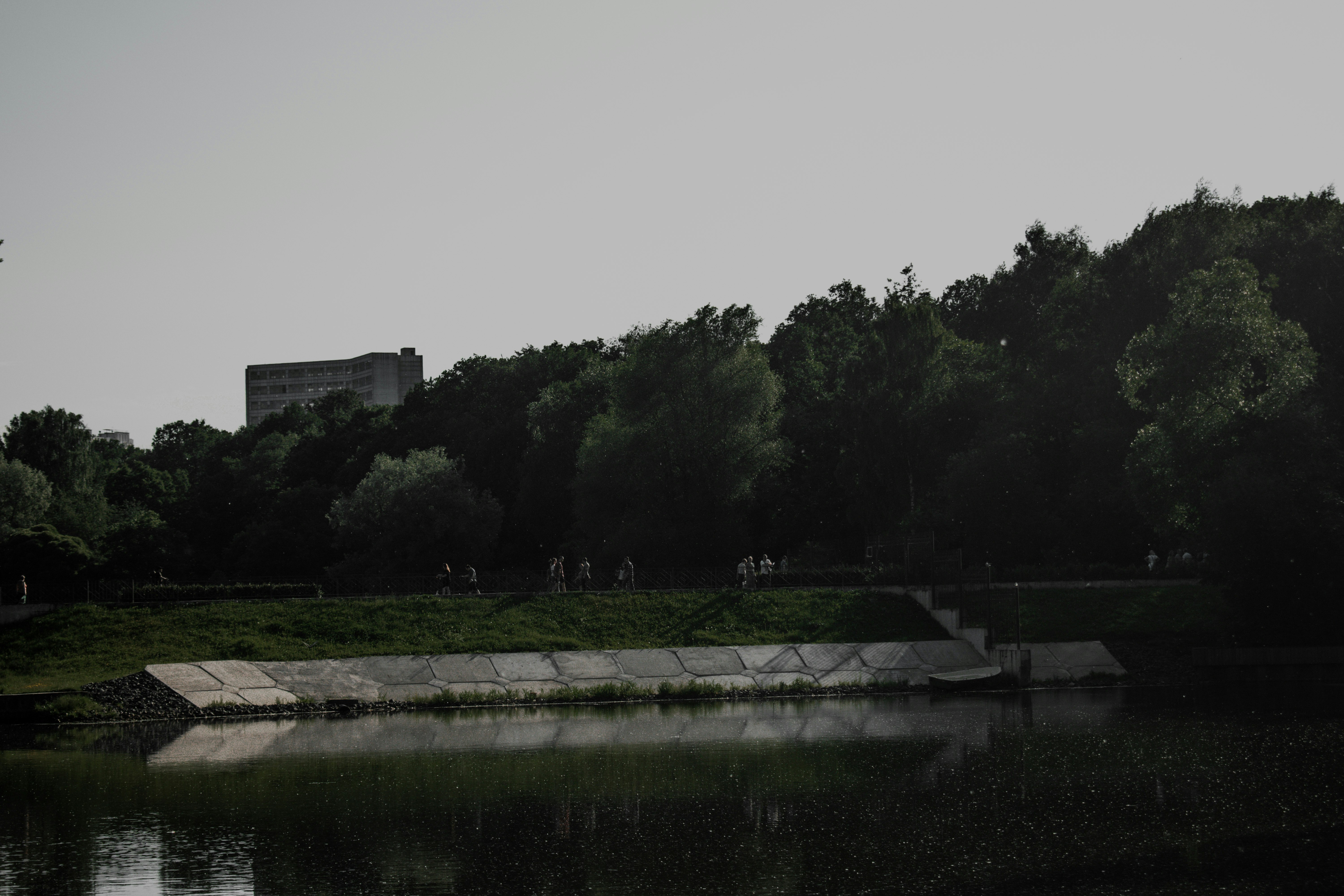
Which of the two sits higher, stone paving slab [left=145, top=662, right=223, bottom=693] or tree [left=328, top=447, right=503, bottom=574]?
tree [left=328, top=447, right=503, bottom=574]

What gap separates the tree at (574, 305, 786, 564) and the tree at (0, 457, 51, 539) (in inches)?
1512

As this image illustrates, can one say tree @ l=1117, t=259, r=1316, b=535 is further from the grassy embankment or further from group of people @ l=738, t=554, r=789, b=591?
group of people @ l=738, t=554, r=789, b=591

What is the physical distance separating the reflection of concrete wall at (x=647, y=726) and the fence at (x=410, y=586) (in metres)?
13.1

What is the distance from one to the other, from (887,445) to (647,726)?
37343 mm

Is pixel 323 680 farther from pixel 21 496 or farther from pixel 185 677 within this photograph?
pixel 21 496

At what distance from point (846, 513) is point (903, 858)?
55.4 meters

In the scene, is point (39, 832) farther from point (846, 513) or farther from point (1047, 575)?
point (846, 513)

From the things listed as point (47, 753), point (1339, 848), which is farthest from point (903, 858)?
point (47, 753)

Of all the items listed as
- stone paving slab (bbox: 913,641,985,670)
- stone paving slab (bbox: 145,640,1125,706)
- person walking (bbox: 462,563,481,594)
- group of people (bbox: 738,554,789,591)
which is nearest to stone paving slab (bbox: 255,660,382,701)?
stone paving slab (bbox: 145,640,1125,706)

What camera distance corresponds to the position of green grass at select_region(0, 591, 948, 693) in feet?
131

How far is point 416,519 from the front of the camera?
2968 inches

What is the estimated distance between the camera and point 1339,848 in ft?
47.4

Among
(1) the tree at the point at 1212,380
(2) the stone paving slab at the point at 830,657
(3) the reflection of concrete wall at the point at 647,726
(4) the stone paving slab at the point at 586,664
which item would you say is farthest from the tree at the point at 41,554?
(1) the tree at the point at 1212,380

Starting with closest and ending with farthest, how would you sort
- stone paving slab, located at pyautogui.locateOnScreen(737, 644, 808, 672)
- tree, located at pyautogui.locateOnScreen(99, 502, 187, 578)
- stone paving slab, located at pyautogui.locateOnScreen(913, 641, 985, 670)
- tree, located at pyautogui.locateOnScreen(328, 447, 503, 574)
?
stone paving slab, located at pyautogui.locateOnScreen(737, 644, 808, 672) < stone paving slab, located at pyautogui.locateOnScreen(913, 641, 985, 670) < tree, located at pyautogui.locateOnScreen(99, 502, 187, 578) < tree, located at pyautogui.locateOnScreen(328, 447, 503, 574)
